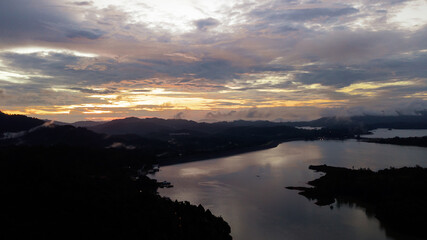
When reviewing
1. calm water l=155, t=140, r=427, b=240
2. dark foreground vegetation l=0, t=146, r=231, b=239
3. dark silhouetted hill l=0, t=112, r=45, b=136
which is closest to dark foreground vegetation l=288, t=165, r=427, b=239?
calm water l=155, t=140, r=427, b=240

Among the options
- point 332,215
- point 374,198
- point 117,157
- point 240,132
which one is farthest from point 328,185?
point 240,132

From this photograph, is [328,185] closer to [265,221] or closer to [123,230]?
[265,221]

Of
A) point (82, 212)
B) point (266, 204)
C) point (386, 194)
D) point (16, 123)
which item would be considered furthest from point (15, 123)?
point (386, 194)

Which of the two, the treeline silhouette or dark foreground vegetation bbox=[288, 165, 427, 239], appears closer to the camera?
dark foreground vegetation bbox=[288, 165, 427, 239]

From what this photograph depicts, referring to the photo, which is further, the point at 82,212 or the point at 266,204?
the point at 266,204

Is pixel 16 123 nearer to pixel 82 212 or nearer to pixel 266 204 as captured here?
pixel 82 212

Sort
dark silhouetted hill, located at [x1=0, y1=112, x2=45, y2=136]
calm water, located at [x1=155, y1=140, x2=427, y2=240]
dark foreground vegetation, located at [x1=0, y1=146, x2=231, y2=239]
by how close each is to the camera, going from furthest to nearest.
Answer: dark silhouetted hill, located at [x1=0, y1=112, x2=45, y2=136], calm water, located at [x1=155, y1=140, x2=427, y2=240], dark foreground vegetation, located at [x1=0, y1=146, x2=231, y2=239]

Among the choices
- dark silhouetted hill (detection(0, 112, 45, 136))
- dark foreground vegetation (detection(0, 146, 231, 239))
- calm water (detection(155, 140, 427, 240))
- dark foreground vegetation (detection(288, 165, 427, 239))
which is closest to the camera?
dark foreground vegetation (detection(0, 146, 231, 239))

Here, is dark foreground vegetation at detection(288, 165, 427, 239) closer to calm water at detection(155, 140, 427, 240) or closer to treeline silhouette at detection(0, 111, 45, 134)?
calm water at detection(155, 140, 427, 240)
